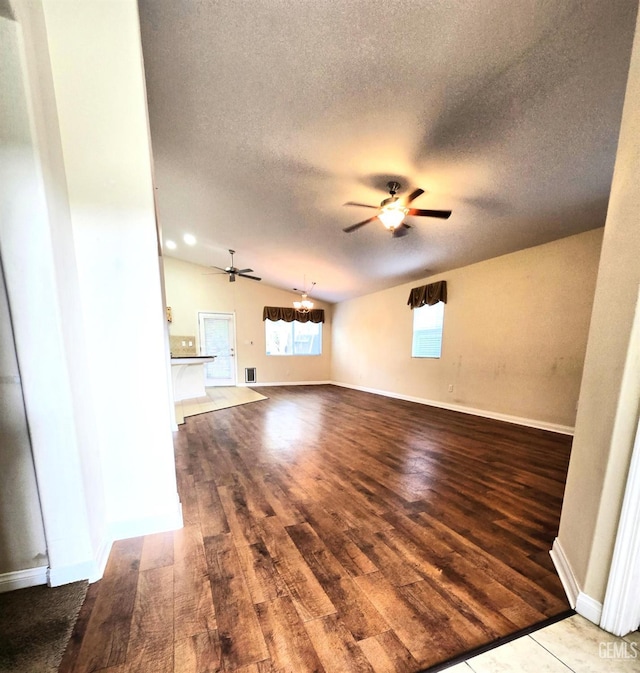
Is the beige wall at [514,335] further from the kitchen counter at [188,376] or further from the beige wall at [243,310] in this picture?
the kitchen counter at [188,376]

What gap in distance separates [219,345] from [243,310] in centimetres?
115

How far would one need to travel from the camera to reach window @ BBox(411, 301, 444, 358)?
500 cm

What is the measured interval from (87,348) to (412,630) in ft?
6.21

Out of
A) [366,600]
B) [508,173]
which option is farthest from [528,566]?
[508,173]

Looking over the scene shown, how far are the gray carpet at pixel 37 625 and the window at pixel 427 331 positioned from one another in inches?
201

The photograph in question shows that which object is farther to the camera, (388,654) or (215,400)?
(215,400)

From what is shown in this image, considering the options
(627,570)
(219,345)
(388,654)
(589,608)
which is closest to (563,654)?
(589,608)

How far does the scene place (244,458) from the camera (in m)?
2.62

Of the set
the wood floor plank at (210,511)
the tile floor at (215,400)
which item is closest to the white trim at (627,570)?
the wood floor plank at (210,511)

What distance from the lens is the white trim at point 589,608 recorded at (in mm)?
1021

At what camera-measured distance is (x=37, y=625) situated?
1.02m

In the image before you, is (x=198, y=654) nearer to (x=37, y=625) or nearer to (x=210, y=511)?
(x=37, y=625)

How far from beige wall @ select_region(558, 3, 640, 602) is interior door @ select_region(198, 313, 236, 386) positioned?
23.3 ft

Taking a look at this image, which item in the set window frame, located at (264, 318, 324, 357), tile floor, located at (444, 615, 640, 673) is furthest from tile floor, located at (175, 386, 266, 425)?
tile floor, located at (444, 615, 640, 673)
